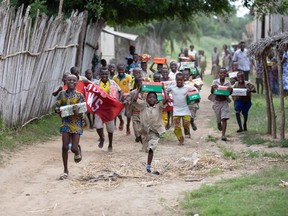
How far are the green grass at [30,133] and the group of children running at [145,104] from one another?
3.24 feet

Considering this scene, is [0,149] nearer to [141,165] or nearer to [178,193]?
[141,165]

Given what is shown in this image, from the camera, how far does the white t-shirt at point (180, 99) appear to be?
42.4ft

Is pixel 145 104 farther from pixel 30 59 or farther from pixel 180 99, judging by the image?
pixel 30 59

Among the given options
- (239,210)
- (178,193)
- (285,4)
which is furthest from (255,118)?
(239,210)

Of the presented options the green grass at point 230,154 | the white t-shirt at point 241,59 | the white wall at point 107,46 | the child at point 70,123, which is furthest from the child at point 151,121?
the white wall at point 107,46

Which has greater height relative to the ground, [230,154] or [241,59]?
[241,59]

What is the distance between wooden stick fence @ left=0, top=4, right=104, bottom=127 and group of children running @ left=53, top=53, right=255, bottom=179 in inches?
38.3

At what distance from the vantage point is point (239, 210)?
7121mm

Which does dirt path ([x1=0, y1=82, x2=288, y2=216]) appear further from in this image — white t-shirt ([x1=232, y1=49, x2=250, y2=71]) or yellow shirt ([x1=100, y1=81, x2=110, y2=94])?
white t-shirt ([x1=232, y1=49, x2=250, y2=71])

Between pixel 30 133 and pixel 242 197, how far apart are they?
6.50m

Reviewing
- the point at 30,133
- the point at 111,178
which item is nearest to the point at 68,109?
the point at 111,178

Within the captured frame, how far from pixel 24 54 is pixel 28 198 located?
5.00 meters

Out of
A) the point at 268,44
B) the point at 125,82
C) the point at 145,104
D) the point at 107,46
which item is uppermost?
the point at 107,46

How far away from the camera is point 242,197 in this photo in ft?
25.2
